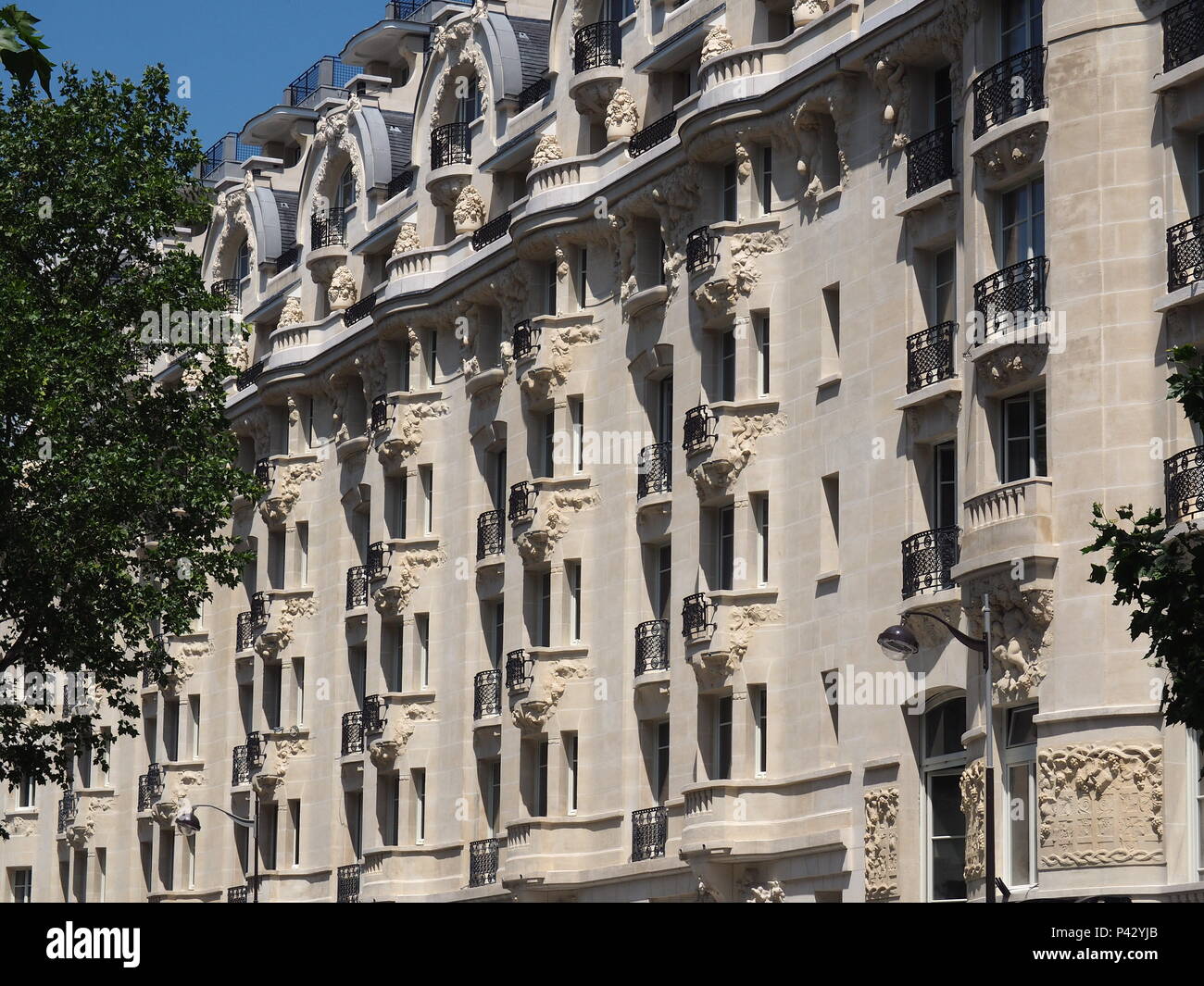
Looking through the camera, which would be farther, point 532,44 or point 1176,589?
point 532,44

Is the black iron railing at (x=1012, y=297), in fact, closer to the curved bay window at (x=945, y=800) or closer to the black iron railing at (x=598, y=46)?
the curved bay window at (x=945, y=800)

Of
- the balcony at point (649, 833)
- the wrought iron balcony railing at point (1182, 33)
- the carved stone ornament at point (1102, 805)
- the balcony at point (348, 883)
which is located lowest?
the balcony at point (348, 883)

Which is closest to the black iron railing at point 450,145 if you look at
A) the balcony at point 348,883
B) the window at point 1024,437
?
the balcony at point 348,883

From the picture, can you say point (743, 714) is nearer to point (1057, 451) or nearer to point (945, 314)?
point (945, 314)

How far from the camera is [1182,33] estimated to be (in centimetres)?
2972

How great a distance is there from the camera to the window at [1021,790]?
30781mm

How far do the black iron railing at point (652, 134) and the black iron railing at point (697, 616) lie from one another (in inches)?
362

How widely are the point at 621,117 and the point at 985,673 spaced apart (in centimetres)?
A: 1850

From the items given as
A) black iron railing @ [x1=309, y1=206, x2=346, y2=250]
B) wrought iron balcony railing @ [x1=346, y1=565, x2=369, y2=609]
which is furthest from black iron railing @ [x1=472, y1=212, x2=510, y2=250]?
wrought iron balcony railing @ [x1=346, y1=565, x2=369, y2=609]

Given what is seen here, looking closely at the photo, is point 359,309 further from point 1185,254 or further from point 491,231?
point 1185,254

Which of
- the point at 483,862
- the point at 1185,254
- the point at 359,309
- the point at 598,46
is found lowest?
the point at 483,862

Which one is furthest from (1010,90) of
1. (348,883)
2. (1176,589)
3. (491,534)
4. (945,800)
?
(348,883)

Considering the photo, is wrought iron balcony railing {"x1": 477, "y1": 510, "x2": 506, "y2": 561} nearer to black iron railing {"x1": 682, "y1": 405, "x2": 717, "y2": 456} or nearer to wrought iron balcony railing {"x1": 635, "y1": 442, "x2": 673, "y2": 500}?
wrought iron balcony railing {"x1": 635, "y1": 442, "x2": 673, "y2": 500}

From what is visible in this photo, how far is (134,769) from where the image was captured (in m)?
70.3
